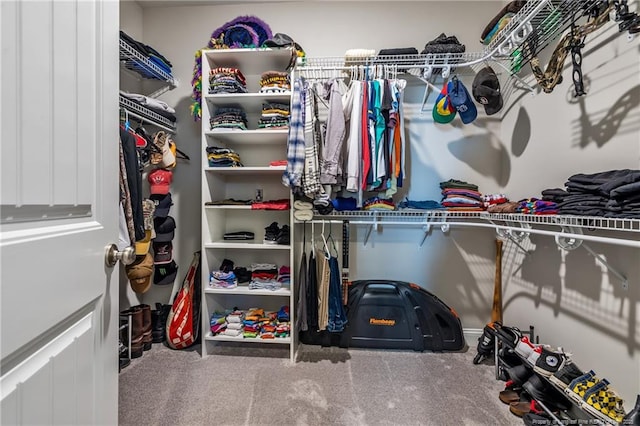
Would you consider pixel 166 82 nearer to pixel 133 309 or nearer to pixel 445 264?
pixel 133 309

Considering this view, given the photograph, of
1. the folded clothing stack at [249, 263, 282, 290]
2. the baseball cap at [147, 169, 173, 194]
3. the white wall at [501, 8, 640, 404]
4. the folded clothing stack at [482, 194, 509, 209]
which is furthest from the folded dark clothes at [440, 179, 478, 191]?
the baseball cap at [147, 169, 173, 194]

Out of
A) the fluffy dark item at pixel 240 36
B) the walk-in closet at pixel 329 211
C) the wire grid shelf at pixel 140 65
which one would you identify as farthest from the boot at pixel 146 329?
the fluffy dark item at pixel 240 36

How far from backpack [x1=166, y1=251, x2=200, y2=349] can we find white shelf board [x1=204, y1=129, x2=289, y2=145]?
110cm

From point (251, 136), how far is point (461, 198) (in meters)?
1.61

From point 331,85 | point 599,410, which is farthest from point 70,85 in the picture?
Answer: point 599,410

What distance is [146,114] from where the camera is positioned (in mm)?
1924

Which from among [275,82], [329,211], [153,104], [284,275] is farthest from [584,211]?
[153,104]

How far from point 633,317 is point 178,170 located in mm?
2948

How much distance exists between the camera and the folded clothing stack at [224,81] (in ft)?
6.17

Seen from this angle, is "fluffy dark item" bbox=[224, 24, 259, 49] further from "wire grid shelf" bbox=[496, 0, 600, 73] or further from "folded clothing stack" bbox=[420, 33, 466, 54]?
"wire grid shelf" bbox=[496, 0, 600, 73]

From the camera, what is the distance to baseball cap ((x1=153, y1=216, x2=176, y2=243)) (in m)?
1.99

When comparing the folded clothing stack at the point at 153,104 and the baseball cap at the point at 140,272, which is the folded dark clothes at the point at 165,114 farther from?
the baseball cap at the point at 140,272

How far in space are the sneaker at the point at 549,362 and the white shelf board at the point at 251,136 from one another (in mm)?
1950

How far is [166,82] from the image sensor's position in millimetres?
2273
